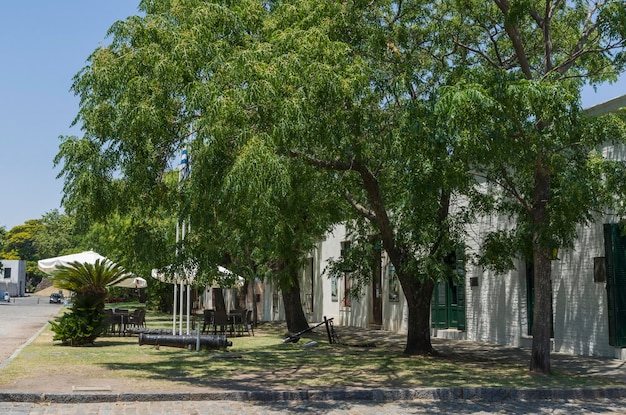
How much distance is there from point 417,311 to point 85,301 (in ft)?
28.4

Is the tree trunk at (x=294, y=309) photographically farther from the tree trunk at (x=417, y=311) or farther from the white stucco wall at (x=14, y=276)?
the white stucco wall at (x=14, y=276)

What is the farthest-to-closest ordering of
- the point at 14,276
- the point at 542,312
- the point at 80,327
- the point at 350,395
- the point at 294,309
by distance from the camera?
1. the point at 14,276
2. the point at 294,309
3. the point at 80,327
4. the point at 542,312
5. the point at 350,395

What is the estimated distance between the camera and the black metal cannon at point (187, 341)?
56.4 feet

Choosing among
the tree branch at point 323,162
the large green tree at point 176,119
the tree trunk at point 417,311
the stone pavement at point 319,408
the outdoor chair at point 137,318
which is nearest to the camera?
the stone pavement at point 319,408

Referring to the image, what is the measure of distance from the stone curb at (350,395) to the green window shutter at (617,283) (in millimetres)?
4555

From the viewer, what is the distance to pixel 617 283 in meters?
15.3

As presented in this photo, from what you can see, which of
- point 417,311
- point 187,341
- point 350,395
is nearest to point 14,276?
point 187,341

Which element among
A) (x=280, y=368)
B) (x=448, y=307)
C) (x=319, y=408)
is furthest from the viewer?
(x=448, y=307)

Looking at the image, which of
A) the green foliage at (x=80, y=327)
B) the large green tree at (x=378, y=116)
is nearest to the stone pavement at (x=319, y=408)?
the large green tree at (x=378, y=116)

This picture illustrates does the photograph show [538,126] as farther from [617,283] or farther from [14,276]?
[14,276]

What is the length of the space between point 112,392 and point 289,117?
457 centimetres

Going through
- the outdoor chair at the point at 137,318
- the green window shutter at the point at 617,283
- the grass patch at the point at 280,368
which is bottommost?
the grass patch at the point at 280,368

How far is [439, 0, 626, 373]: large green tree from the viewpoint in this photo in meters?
10.3

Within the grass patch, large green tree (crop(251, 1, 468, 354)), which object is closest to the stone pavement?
→ the grass patch
